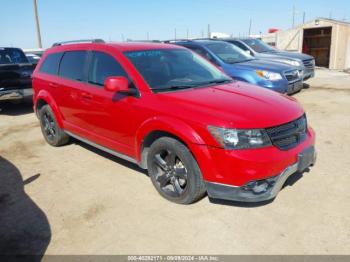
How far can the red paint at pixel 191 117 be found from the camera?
3.20 metres

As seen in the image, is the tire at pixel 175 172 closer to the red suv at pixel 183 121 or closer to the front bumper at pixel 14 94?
the red suv at pixel 183 121

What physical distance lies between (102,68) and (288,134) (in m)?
2.52

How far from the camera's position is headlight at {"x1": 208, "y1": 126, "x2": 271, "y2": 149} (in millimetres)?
3180

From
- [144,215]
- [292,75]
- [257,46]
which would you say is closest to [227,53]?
[292,75]

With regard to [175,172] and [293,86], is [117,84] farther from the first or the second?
[293,86]

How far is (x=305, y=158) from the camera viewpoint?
3539 millimetres

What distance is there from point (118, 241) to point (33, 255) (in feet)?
2.45

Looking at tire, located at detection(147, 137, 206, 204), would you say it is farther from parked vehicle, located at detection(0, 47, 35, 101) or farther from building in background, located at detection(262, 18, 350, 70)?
building in background, located at detection(262, 18, 350, 70)

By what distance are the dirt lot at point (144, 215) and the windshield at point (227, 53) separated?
14.1ft

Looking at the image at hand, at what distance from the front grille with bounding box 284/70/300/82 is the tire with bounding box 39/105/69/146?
217 inches

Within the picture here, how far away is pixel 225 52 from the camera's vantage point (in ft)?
30.1

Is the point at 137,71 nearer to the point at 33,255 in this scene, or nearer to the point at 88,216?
the point at 88,216

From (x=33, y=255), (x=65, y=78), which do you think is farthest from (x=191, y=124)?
(x=65, y=78)

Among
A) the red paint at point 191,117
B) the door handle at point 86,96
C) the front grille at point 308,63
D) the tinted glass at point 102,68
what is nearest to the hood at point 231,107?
the red paint at point 191,117
